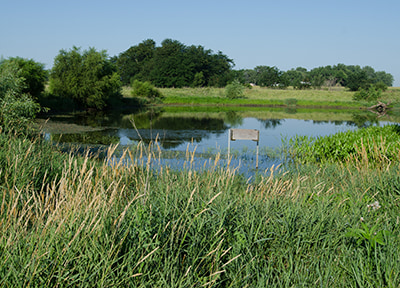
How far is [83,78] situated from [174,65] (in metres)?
40.6

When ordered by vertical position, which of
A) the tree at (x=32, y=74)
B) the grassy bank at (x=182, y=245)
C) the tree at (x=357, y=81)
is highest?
the tree at (x=357, y=81)

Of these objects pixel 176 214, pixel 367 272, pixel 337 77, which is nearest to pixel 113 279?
pixel 176 214

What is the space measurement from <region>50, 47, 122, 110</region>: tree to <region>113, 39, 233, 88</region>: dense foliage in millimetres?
34926

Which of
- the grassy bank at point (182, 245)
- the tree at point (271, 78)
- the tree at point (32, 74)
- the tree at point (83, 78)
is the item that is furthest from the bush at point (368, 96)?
the grassy bank at point (182, 245)

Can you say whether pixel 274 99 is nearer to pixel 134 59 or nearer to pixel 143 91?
pixel 143 91

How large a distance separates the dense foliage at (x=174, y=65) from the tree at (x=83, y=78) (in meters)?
34.9

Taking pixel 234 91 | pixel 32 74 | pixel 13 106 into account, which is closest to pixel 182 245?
pixel 13 106

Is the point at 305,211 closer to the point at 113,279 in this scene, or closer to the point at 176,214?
the point at 176,214

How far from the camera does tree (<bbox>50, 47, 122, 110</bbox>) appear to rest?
36469 mm

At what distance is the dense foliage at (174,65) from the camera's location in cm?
7444

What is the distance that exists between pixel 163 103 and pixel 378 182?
50192mm

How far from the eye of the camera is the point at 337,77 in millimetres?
102125

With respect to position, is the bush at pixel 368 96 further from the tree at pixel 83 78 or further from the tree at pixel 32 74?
the tree at pixel 32 74

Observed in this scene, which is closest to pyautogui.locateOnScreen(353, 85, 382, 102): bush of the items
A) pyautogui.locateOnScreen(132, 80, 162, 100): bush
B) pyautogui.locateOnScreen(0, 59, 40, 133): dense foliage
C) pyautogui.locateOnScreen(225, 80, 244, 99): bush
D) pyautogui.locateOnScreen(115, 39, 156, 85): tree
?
pyautogui.locateOnScreen(225, 80, 244, 99): bush
